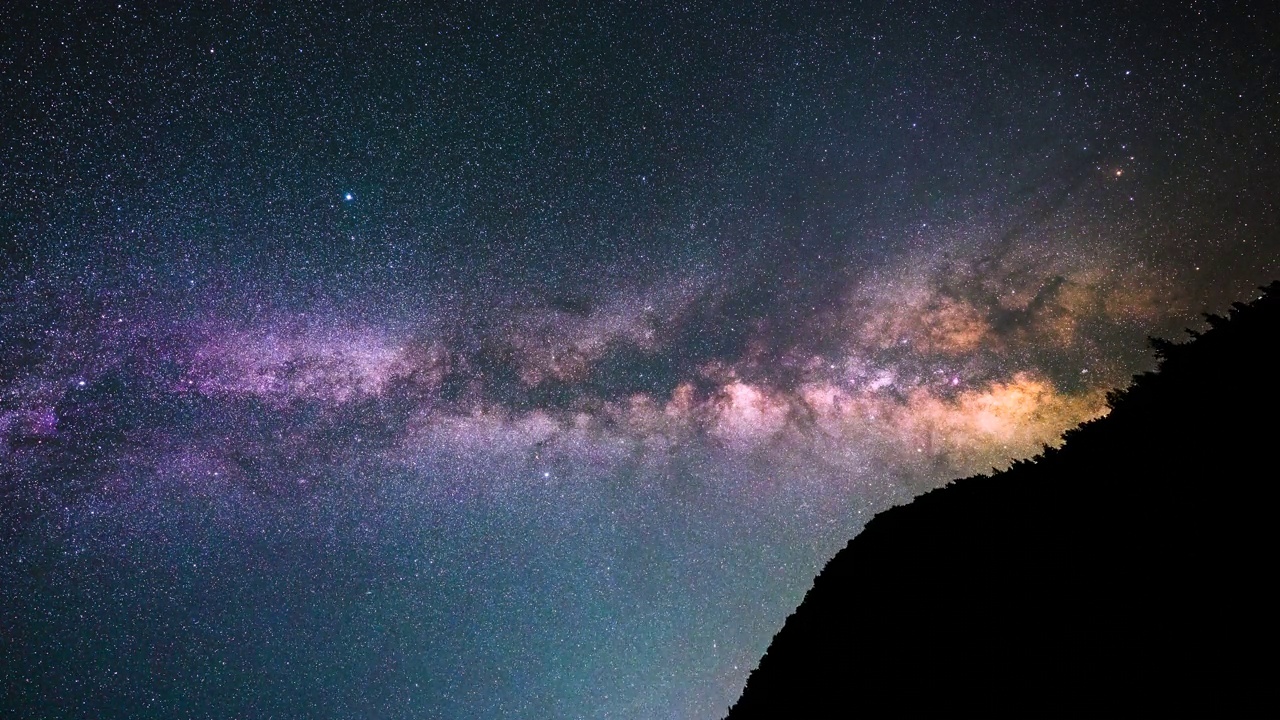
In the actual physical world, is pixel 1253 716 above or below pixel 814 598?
below

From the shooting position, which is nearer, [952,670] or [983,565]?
[952,670]

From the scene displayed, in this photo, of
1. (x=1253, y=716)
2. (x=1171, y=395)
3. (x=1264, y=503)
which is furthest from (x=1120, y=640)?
(x=1171, y=395)

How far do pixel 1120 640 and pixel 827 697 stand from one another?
7.82 metres

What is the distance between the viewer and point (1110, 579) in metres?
9.46

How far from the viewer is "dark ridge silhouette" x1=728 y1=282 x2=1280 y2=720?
7.48 m

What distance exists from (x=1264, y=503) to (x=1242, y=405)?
2.89m

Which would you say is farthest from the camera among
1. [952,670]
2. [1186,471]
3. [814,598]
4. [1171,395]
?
[814,598]

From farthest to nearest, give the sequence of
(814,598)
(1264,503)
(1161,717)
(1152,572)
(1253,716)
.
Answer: (814,598)
(1152,572)
(1264,503)
(1161,717)
(1253,716)

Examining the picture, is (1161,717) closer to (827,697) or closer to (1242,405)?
(1242,405)

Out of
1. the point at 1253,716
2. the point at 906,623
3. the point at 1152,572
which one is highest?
the point at 906,623

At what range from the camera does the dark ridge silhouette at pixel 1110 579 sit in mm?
7480

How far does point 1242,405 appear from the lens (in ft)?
32.4

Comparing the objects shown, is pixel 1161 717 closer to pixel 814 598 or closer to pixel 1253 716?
pixel 1253 716

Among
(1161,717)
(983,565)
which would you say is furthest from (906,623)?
(1161,717)
